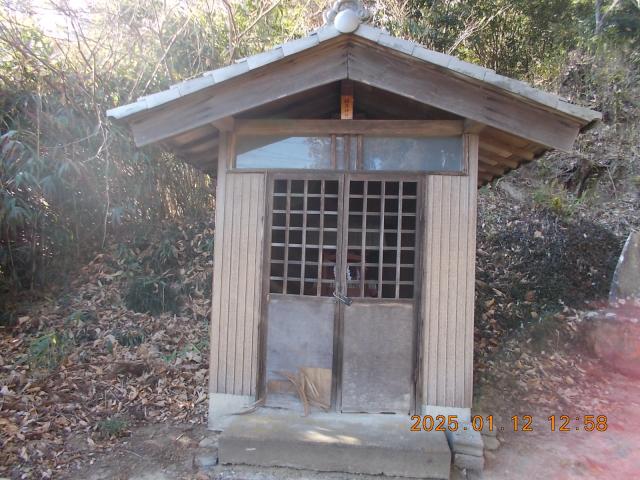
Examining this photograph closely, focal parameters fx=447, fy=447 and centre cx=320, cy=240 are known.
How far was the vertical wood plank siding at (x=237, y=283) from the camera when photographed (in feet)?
13.5

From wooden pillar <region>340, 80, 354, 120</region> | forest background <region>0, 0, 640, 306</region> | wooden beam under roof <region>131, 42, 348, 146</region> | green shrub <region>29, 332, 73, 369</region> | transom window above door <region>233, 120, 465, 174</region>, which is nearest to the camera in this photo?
wooden beam under roof <region>131, 42, 348, 146</region>

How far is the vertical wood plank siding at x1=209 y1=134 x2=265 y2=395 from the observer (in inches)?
162

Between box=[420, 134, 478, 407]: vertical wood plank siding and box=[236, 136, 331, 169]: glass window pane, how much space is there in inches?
45.4

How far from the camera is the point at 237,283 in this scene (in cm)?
413

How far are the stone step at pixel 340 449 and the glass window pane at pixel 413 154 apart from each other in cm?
227

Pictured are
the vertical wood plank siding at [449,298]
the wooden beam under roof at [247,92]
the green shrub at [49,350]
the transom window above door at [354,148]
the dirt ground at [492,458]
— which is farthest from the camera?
the green shrub at [49,350]

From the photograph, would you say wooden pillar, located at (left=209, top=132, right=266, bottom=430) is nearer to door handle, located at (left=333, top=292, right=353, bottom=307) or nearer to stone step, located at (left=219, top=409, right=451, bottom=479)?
stone step, located at (left=219, top=409, right=451, bottom=479)

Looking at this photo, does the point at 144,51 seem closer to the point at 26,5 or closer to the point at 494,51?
the point at 26,5

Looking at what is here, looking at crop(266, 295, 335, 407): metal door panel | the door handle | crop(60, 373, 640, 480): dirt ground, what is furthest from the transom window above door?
crop(60, 373, 640, 480): dirt ground

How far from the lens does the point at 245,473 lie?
348cm

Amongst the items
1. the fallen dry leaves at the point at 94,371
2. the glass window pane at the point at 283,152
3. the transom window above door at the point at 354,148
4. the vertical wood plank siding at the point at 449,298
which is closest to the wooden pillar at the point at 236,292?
the glass window pane at the point at 283,152

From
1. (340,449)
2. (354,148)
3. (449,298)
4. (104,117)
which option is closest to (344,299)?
(449,298)

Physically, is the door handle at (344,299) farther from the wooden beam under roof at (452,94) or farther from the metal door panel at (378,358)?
the wooden beam under roof at (452,94)

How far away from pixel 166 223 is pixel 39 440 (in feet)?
14.3
